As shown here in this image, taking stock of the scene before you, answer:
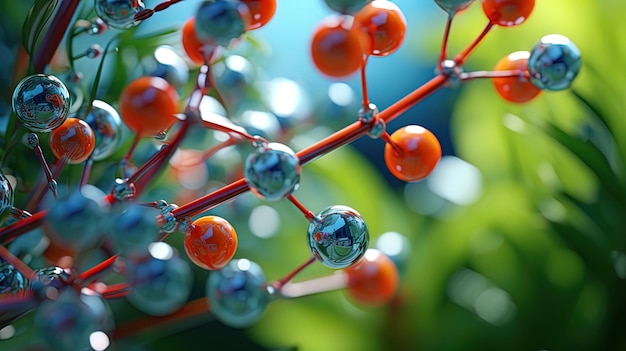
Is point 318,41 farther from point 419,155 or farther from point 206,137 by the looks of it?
point 206,137

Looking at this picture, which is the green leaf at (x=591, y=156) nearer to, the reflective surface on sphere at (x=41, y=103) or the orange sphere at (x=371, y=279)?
the orange sphere at (x=371, y=279)

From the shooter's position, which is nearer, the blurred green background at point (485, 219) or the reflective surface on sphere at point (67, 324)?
the reflective surface on sphere at point (67, 324)

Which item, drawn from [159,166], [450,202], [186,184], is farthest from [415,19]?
[159,166]

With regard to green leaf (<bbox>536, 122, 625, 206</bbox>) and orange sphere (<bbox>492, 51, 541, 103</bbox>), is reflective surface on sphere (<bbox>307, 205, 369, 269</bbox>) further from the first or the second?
green leaf (<bbox>536, 122, 625, 206</bbox>)

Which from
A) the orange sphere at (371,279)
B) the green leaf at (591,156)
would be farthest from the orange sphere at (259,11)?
the green leaf at (591,156)

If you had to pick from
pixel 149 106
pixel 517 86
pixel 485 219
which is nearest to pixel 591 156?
pixel 485 219

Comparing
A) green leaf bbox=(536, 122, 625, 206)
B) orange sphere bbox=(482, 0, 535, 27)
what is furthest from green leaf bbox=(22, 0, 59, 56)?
green leaf bbox=(536, 122, 625, 206)

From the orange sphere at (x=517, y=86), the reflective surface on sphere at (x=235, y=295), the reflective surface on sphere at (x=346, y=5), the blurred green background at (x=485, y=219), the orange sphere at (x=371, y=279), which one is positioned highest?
the reflective surface on sphere at (x=346, y=5)
